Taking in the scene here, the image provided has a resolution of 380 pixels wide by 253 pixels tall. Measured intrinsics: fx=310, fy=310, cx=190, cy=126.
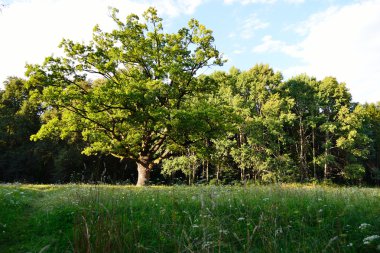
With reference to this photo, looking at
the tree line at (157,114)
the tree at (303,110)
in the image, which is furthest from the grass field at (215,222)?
the tree at (303,110)

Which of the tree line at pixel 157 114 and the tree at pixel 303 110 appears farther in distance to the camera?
the tree at pixel 303 110

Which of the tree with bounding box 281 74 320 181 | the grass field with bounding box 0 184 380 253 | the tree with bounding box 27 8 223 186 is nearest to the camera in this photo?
the grass field with bounding box 0 184 380 253

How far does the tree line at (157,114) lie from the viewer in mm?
22891

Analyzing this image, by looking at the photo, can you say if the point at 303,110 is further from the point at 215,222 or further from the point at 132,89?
the point at 215,222

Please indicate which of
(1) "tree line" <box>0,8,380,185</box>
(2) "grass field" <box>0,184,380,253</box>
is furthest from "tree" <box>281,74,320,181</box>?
(2) "grass field" <box>0,184,380,253</box>

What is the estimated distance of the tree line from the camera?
2289cm

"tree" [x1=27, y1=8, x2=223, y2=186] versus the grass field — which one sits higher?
"tree" [x1=27, y1=8, x2=223, y2=186]

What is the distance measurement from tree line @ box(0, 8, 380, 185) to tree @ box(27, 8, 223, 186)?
8cm

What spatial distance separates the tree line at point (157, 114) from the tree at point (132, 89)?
0.27 ft

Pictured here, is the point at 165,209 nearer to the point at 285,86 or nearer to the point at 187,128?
the point at 187,128

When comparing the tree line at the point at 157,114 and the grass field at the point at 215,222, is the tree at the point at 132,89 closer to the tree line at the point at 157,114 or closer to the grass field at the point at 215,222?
the tree line at the point at 157,114

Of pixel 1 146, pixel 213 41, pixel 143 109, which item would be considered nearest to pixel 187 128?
pixel 143 109

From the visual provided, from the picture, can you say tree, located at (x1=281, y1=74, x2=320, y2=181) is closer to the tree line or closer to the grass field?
the tree line

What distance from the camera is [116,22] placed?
25.7m
